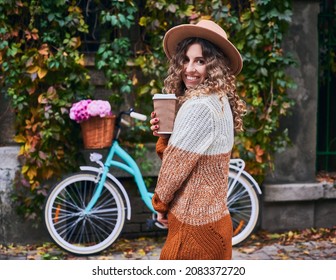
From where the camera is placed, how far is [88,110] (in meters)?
5.15

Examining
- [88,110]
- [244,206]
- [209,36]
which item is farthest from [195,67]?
[244,206]

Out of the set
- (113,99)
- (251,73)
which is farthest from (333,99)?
(113,99)

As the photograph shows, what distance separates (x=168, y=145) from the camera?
2.82m

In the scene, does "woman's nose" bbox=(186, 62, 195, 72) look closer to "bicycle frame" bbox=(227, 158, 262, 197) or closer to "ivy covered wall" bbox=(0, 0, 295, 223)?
"ivy covered wall" bbox=(0, 0, 295, 223)

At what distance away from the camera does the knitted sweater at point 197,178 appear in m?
2.74

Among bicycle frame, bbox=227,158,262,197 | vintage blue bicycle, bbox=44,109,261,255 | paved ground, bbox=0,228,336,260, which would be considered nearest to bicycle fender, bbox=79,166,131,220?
vintage blue bicycle, bbox=44,109,261,255

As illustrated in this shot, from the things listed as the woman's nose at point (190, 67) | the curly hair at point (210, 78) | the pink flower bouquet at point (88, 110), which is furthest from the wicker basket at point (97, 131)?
the woman's nose at point (190, 67)

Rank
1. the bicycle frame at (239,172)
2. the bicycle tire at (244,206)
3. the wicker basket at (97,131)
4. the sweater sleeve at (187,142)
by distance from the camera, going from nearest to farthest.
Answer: the sweater sleeve at (187,142)
the wicker basket at (97,131)
the bicycle frame at (239,172)
the bicycle tire at (244,206)

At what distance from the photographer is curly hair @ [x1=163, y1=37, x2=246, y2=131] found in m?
2.83

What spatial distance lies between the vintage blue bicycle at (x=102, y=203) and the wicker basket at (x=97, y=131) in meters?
0.11

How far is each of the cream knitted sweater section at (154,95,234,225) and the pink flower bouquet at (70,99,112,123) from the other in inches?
93.7

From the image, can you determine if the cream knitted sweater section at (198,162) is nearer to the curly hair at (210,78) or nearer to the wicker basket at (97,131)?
the curly hair at (210,78)

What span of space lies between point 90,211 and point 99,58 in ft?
4.94
